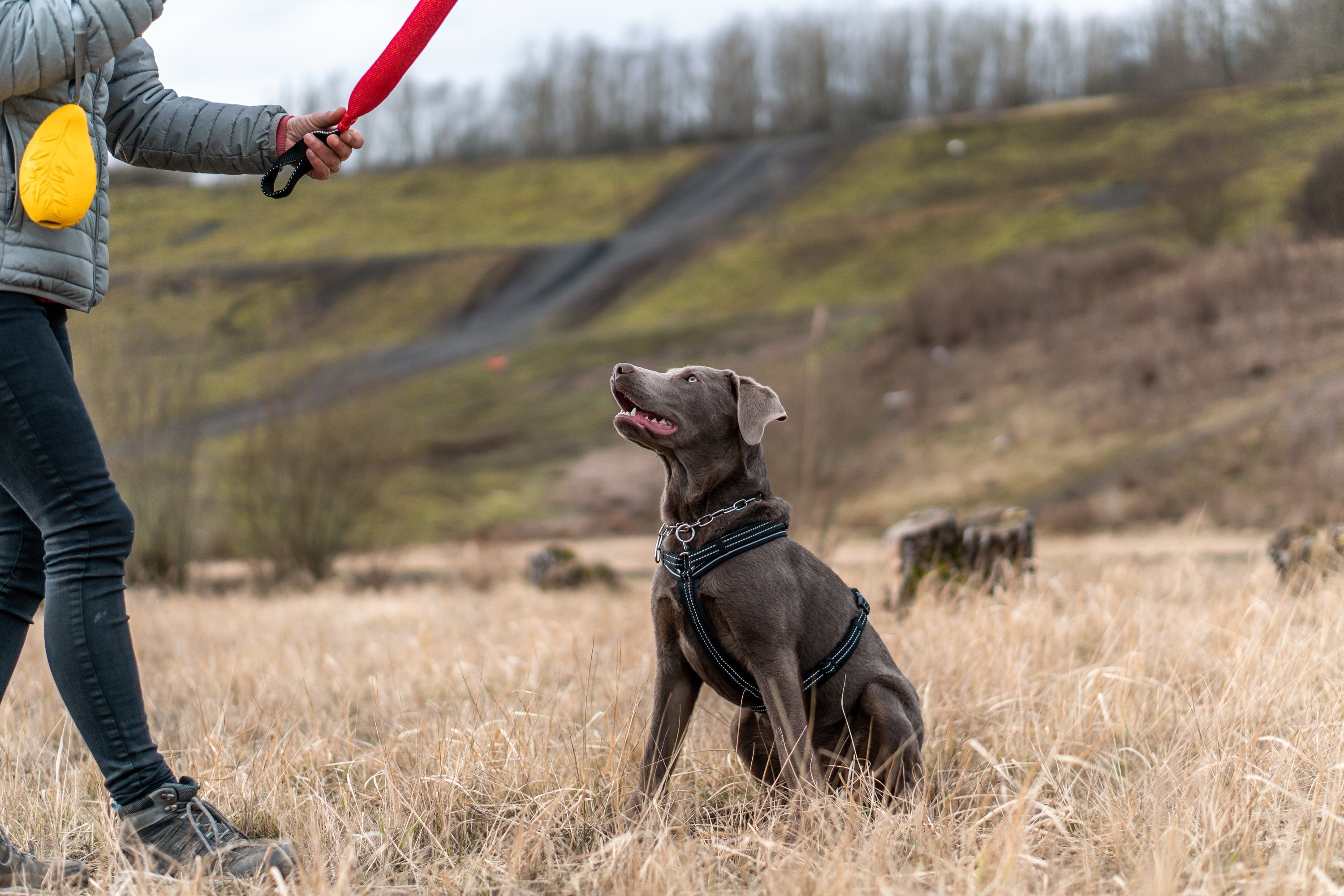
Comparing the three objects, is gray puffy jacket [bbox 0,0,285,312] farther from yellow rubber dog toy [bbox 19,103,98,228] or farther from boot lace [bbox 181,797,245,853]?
boot lace [bbox 181,797,245,853]

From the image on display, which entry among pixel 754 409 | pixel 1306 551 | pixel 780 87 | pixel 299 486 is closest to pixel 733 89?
pixel 780 87

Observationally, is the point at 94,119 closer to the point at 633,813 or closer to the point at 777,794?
the point at 633,813

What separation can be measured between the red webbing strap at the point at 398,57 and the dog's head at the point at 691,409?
0.92 metres

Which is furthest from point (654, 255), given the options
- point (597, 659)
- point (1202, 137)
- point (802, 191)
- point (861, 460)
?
point (597, 659)

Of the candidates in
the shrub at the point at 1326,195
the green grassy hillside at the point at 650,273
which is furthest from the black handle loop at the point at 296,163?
A: the shrub at the point at 1326,195

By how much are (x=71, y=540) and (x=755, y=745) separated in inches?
73.2

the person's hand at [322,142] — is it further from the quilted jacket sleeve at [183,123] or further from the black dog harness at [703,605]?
the black dog harness at [703,605]

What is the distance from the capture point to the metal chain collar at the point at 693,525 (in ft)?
8.90

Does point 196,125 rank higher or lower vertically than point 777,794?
higher

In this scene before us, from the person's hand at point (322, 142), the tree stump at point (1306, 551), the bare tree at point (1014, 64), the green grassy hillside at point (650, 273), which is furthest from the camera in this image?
the bare tree at point (1014, 64)

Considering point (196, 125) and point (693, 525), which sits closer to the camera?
point (196, 125)

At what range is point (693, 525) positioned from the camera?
108 inches

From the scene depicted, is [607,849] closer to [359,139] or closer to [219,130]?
[359,139]

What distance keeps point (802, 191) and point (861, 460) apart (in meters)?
29.2
